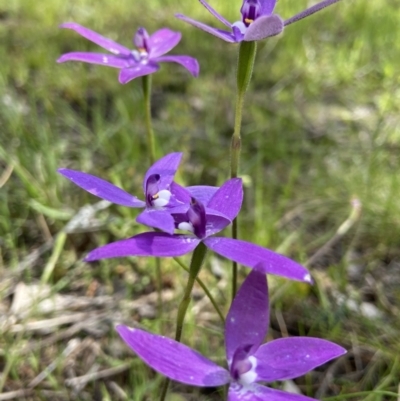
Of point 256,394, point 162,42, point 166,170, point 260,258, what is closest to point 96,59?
point 162,42

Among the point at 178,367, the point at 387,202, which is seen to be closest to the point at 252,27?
the point at 178,367

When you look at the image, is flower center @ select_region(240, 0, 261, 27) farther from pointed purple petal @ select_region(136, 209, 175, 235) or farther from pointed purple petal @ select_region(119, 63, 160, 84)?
pointed purple petal @ select_region(136, 209, 175, 235)

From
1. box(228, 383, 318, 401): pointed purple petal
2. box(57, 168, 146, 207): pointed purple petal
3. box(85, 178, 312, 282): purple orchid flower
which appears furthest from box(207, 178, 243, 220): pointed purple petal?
box(228, 383, 318, 401): pointed purple petal

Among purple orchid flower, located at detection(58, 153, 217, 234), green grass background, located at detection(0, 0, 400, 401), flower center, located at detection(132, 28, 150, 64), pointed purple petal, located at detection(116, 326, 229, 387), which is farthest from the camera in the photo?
green grass background, located at detection(0, 0, 400, 401)

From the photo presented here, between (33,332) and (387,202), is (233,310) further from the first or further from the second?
(387,202)

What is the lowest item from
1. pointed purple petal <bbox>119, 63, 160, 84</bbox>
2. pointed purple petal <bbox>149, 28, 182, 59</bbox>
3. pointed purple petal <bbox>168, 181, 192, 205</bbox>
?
pointed purple petal <bbox>168, 181, 192, 205</bbox>

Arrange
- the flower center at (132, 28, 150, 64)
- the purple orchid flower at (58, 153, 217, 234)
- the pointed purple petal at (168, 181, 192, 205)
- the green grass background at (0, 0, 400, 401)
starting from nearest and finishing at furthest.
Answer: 1. the purple orchid flower at (58, 153, 217, 234)
2. the pointed purple petal at (168, 181, 192, 205)
3. the flower center at (132, 28, 150, 64)
4. the green grass background at (0, 0, 400, 401)

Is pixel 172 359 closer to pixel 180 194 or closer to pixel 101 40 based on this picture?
pixel 180 194
